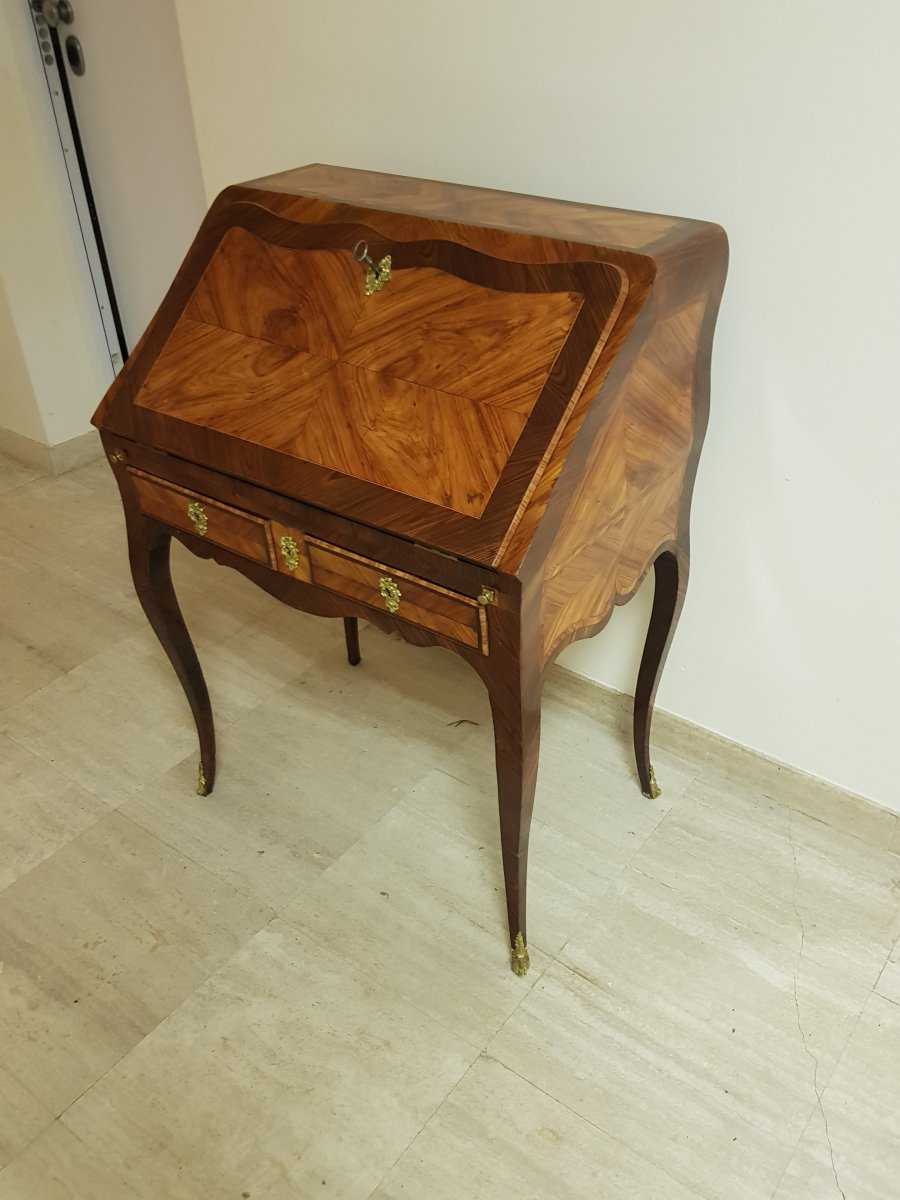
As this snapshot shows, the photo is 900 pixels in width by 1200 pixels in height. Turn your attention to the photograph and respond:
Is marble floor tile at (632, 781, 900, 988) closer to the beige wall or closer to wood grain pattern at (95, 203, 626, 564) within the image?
wood grain pattern at (95, 203, 626, 564)

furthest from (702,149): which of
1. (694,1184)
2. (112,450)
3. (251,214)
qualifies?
(694,1184)

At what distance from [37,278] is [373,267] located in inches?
69.7

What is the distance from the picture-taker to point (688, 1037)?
1.33 metres

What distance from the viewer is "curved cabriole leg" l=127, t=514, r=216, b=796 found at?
57.2 inches

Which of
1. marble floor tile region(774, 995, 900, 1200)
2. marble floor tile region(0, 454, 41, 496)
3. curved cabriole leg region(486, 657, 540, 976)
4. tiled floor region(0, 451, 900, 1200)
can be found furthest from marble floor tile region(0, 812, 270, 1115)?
marble floor tile region(0, 454, 41, 496)

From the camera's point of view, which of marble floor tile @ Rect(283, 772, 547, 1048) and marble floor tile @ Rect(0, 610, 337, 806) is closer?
marble floor tile @ Rect(283, 772, 547, 1048)

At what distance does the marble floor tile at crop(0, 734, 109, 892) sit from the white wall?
1.00 metres

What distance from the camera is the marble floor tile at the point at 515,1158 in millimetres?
1166

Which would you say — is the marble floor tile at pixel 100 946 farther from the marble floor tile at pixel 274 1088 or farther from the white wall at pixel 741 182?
the white wall at pixel 741 182

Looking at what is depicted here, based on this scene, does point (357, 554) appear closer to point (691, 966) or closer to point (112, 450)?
point (112, 450)

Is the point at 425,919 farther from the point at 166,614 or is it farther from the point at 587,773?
the point at 166,614

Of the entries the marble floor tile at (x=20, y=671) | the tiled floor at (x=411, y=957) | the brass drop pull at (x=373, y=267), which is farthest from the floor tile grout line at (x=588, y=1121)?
the marble floor tile at (x=20, y=671)

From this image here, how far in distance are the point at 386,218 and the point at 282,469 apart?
339mm

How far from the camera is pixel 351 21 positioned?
5.03 ft
